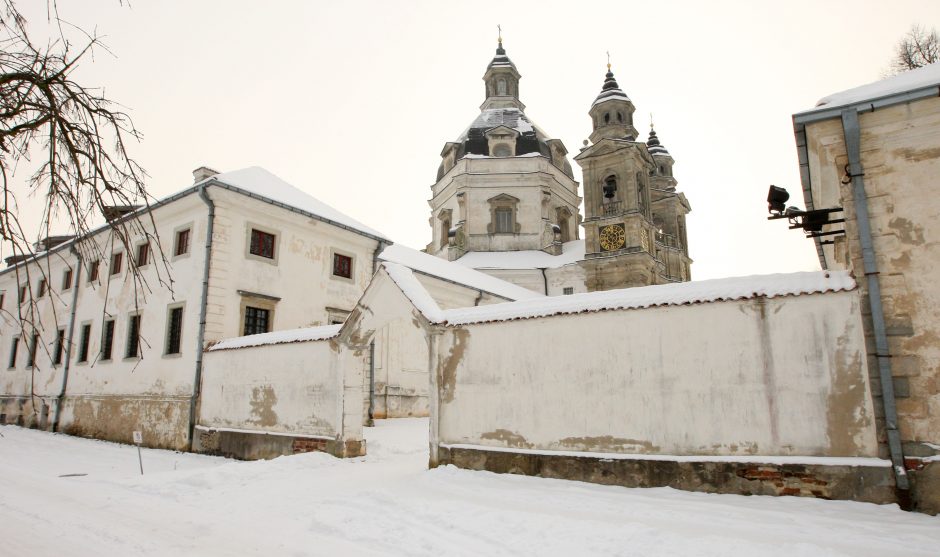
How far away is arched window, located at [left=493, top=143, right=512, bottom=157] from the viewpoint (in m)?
40.7

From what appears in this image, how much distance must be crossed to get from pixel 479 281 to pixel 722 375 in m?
20.0

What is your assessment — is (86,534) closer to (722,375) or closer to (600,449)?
(600,449)

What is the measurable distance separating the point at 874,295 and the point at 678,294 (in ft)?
7.91

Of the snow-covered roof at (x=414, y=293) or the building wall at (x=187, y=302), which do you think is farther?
the building wall at (x=187, y=302)

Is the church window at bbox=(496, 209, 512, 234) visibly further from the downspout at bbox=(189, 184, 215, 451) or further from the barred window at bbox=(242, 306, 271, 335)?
the downspout at bbox=(189, 184, 215, 451)

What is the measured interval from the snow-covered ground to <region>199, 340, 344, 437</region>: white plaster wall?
227 cm

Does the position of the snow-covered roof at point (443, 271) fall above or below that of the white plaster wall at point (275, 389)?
above

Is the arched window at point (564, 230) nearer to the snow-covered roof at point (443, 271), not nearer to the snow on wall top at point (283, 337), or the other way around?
the snow-covered roof at point (443, 271)

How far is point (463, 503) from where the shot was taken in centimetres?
759

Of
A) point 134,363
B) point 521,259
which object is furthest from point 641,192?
point 134,363

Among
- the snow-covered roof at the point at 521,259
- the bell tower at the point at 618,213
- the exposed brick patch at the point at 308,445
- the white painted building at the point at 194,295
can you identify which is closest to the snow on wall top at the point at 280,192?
the white painted building at the point at 194,295

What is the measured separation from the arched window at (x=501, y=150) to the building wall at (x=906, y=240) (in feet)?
110

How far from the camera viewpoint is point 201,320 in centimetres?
1572

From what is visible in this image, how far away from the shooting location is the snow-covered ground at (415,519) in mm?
5691
